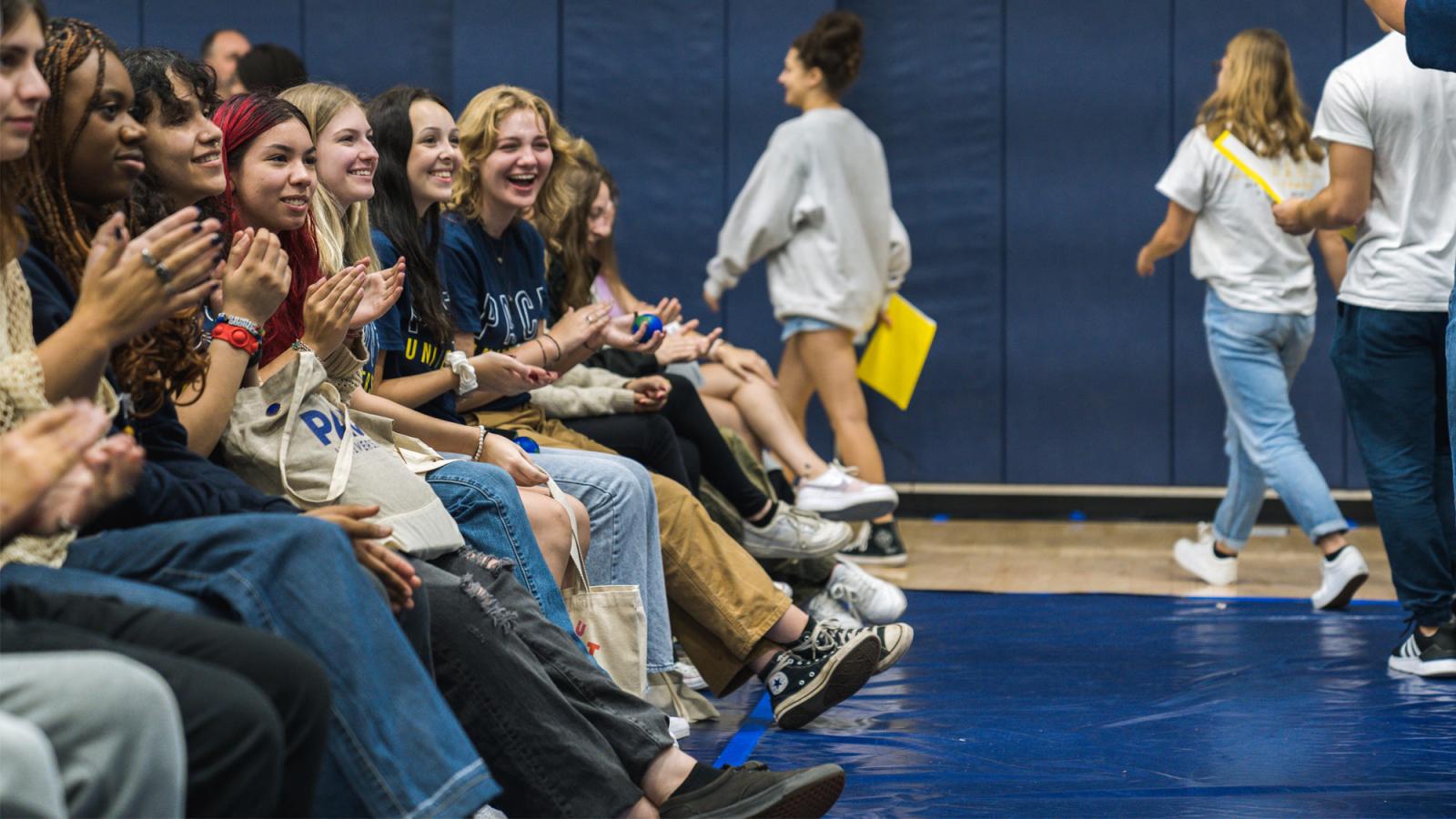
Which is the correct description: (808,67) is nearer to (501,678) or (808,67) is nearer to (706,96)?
(706,96)

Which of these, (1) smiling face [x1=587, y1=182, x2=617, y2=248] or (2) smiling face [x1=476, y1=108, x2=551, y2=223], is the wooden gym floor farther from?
(2) smiling face [x1=476, y1=108, x2=551, y2=223]

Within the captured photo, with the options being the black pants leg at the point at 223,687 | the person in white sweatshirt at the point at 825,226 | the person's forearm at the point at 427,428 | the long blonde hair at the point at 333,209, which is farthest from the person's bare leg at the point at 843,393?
the black pants leg at the point at 223,687

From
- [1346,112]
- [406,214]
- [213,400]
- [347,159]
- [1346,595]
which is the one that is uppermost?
[1346,112]

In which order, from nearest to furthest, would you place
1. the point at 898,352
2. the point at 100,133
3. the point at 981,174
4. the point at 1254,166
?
the point at 100,133
the point at 1254,166
the point at 898,352
the point at 981,174

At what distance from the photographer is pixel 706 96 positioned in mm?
6215

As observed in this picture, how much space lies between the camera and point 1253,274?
466cm

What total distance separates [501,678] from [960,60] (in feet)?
15.0

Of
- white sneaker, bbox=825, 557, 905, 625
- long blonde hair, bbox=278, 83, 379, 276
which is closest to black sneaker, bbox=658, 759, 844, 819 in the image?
long blonde hair, bbox=278, 83, 379, 276

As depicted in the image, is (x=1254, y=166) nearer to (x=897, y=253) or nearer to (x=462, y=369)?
(x=897, y=253)

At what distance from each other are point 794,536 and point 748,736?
0.88 metres

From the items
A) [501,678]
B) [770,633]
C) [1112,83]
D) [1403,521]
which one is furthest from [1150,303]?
[501,678]

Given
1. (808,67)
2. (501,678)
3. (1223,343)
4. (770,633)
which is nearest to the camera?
(501,678)

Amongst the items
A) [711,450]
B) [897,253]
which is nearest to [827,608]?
[711,450]

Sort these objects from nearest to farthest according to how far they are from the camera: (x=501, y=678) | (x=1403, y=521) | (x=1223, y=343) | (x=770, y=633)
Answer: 1. (x=501, y=678)
2. (x=770, y=633)
3. (x=1403, y=521)
4. (x=1223, y=343)
